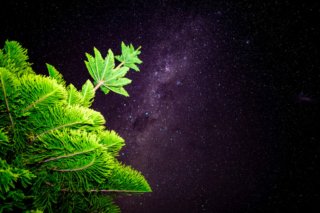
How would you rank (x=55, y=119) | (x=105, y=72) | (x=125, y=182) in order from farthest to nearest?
(x=105, y=72) → (x=125, y=182) → (x=55, y=119)

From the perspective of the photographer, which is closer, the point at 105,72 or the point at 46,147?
the point at 46,147

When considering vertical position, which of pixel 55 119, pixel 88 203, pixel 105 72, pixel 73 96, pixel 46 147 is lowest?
pixel 88 203

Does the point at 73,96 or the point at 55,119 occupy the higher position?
the point at 73,96

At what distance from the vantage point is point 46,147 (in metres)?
0.92

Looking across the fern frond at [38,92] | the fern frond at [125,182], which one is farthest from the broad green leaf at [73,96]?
the fern frond at [125,182]

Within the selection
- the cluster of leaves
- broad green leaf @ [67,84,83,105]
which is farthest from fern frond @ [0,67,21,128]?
broad green leaf @ [67,84,83,105]

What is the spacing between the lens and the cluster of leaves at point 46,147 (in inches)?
31.7

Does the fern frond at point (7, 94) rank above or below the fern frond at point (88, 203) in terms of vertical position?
above

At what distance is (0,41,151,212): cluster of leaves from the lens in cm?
81

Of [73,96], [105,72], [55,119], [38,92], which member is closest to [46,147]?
[55,119]

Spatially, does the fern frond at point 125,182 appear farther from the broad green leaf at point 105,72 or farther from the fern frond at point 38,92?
the broad green leaf at point 105,72

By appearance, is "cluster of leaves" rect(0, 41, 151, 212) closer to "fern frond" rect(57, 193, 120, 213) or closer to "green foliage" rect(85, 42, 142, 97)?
"fern frond" rect(57, 193, 120, 213)

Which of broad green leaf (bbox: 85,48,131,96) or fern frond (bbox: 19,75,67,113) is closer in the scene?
fern frond (bbox: 19,75,67,113)

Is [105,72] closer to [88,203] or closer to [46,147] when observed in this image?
[46,147]
